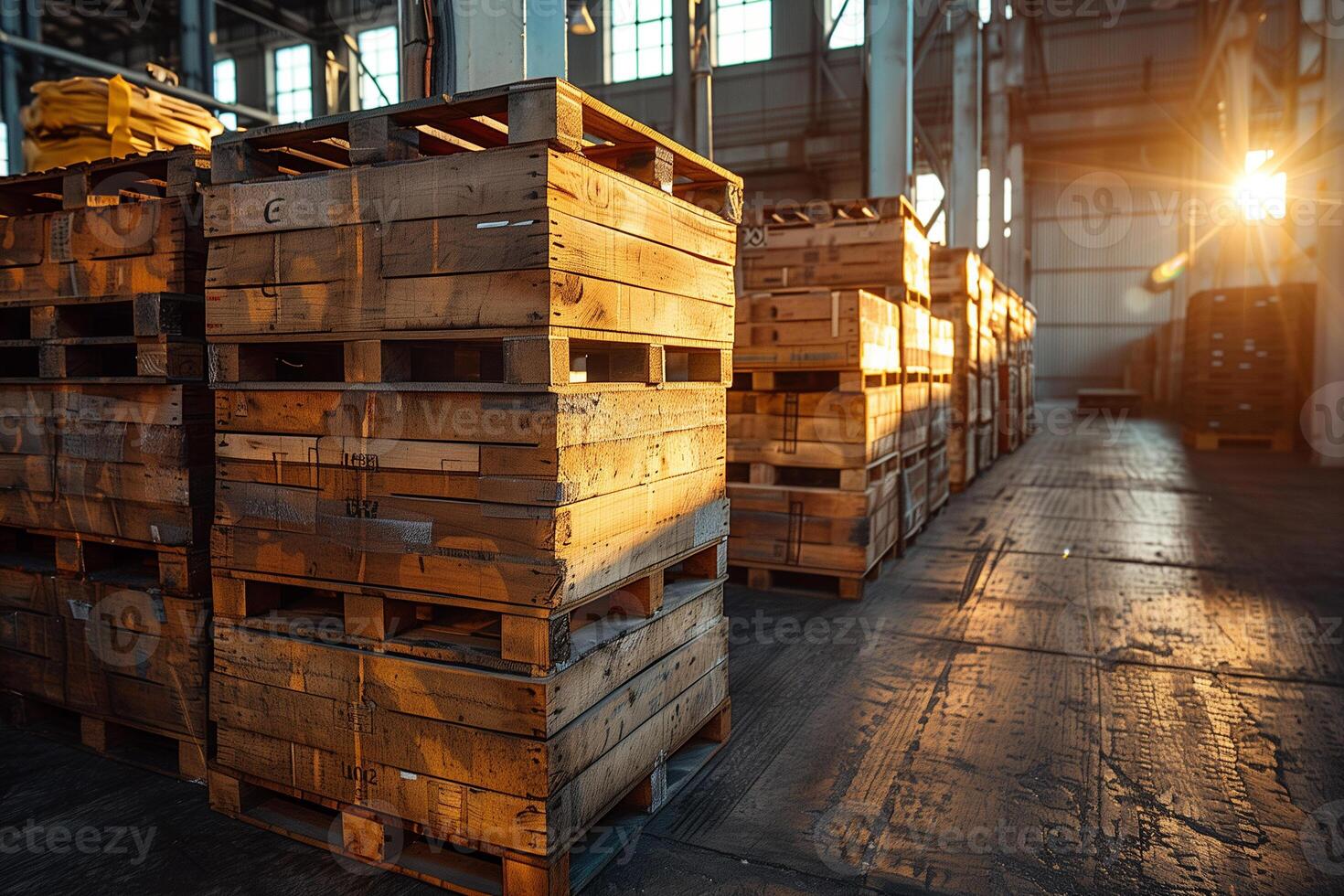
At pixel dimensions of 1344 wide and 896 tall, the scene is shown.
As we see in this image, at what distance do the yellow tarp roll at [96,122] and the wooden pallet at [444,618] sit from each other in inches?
92.1

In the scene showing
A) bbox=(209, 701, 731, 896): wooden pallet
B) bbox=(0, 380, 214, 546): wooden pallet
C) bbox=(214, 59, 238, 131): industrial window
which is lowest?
bbox=(209, 701, 731, 896): wooden pallet

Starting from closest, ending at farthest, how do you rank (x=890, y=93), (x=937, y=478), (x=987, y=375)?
(x=937, y=478)
(x=890, y=93)
(x=987, y=375)

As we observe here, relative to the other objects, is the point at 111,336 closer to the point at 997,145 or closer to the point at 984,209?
the point at 997,145

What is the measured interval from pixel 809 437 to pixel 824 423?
0.13m

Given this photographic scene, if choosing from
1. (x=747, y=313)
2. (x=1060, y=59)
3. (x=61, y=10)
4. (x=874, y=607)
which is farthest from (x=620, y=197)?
(x=61, y=10)

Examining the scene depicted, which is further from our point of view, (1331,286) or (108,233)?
(1331,286)

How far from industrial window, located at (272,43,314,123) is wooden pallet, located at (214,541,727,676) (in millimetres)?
26124

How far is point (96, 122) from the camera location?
4.02 meters

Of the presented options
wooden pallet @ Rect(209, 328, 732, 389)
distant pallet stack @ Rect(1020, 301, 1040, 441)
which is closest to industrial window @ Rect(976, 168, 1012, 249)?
distant pallet stack @ Rect(1020, 301, 1040, 441)

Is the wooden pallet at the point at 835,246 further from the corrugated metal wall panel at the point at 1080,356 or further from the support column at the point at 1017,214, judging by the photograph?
the corrugated metal wall panel at the point at 1080,356

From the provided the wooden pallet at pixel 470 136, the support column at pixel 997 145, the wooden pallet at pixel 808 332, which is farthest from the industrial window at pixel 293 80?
the wooden pallet at pixel 470 136

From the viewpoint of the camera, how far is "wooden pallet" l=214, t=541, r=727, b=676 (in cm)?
223

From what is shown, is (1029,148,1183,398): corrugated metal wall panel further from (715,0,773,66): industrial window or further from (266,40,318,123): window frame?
(266,40,318,123): window frame

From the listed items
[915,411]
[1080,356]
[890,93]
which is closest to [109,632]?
[915,411]
